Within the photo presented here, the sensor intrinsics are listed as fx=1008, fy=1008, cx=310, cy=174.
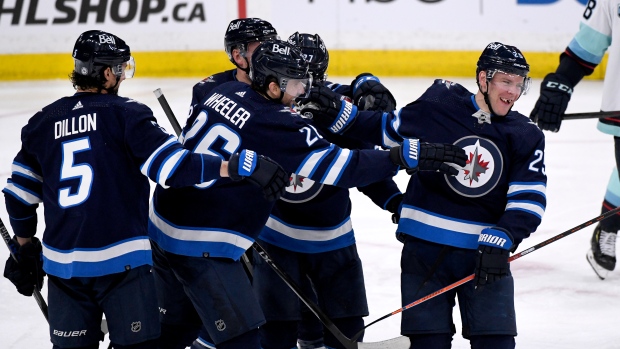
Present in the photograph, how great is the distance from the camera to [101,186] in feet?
9.09

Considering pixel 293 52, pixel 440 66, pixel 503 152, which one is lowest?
pixel 440 66

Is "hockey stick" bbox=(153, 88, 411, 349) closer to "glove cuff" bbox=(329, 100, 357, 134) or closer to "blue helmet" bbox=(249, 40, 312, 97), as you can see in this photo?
"glove cuff" bbox=(329, 100, 357, 134)

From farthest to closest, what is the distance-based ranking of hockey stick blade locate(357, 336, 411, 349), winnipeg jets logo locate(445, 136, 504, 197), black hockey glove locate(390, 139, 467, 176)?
hockey stick blade locate(357, 336, 411, 349) < winnipeg jets logo locate(445, 136, 504, 197) < black hockey glove locate(390, 139, 467, 176)

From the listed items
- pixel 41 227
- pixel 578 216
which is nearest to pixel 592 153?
pixel 578 216

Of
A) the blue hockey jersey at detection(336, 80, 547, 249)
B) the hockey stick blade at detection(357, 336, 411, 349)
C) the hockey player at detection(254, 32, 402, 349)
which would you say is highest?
the blue hockey jersey at detection(336, 80, 547, 249)

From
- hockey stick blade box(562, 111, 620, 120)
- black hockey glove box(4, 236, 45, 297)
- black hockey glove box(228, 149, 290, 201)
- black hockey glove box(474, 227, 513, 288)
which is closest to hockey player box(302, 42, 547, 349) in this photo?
black hockey glove box(474, 227, 513, 288)

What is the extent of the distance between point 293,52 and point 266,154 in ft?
1.07

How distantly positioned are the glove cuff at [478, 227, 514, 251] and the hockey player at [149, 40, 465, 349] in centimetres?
22

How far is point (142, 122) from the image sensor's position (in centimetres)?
279

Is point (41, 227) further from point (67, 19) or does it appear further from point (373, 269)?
point (67, 19)

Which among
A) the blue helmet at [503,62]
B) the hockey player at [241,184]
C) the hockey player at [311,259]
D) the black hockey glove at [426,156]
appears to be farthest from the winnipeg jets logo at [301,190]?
the blue helmet at [503,62]

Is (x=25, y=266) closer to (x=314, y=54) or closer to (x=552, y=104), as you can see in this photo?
(x=314, y=54)

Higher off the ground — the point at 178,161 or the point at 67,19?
the point at 178,161

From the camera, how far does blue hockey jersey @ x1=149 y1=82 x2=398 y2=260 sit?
2.90m
